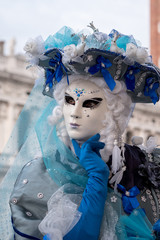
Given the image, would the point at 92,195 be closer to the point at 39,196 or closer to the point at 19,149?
the point at 39,196

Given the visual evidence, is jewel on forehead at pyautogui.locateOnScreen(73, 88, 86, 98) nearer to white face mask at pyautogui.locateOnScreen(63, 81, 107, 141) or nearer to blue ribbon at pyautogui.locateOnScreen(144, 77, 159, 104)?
white face mask at pyautogui.locateOnScreen(63, 81, 107, 141)

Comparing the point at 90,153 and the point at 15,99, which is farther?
the point at 15,99

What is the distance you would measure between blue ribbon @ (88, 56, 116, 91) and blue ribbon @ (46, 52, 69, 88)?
0.15 meters

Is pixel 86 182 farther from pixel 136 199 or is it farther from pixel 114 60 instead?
pixel 114 60

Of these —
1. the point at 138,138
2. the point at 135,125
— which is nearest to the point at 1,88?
the point at 135,125

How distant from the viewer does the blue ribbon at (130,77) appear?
1.87 metres

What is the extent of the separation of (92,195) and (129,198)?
25 centimetres

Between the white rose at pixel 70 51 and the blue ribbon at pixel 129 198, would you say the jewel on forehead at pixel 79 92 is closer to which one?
the white rose at pixel 70 51

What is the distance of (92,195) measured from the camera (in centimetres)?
160

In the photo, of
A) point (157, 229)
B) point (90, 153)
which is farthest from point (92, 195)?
point (157, 229)

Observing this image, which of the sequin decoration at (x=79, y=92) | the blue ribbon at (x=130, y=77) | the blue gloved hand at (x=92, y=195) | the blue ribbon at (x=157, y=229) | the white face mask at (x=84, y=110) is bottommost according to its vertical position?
the blue ribbon at (x=157, y=229)

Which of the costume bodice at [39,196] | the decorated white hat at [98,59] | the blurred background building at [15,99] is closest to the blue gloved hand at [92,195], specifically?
the costume bodice at [39,196]

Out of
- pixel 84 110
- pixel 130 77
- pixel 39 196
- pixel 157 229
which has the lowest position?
pixel 157 229

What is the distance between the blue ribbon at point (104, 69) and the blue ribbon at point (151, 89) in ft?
0.70
